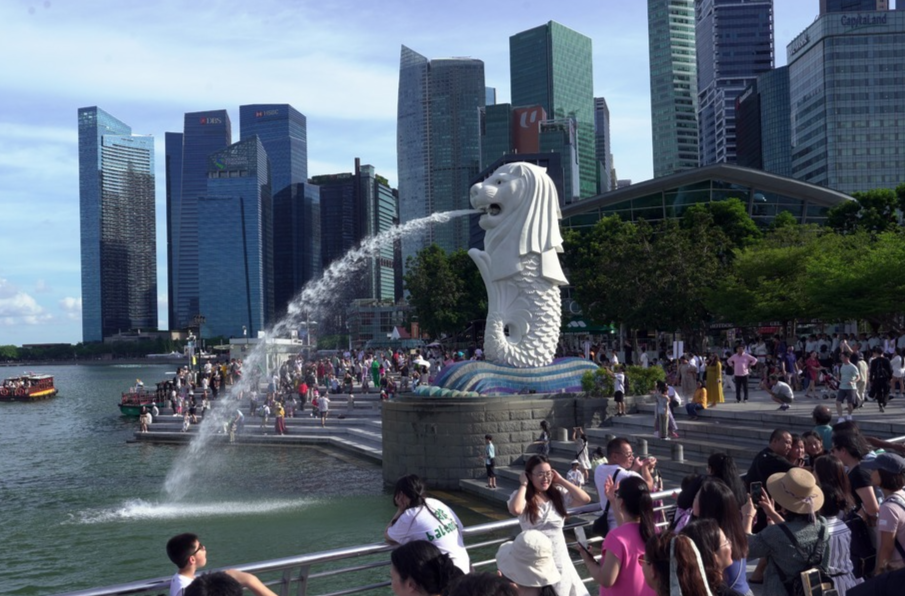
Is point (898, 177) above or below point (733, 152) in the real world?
below

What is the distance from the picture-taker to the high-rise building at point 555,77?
18425 cm

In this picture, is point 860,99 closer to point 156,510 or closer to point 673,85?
point 673,85

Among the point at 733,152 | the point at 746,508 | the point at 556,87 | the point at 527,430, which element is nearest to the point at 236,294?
the point at 556,87

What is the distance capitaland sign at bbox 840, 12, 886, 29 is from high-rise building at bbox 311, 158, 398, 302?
86.7 m

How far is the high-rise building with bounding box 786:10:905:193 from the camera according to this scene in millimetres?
A: 106688

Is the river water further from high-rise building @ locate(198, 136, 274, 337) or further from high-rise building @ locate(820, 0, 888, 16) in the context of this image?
high-rise building @ locate(820, 0, 888, 16)

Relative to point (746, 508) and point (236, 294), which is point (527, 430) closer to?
point (746, 508)

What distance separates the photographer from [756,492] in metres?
6.45

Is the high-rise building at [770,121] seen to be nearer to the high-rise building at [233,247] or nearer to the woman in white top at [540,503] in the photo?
the high-rise building at [233,247]

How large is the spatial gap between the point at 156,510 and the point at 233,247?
15725cm

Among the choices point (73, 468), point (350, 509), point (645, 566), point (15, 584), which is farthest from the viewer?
point (73, 468)

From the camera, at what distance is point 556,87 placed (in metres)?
185

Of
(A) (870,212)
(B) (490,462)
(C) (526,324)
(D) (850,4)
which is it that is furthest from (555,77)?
(B) (490,462)

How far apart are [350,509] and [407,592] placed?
15003 mm
